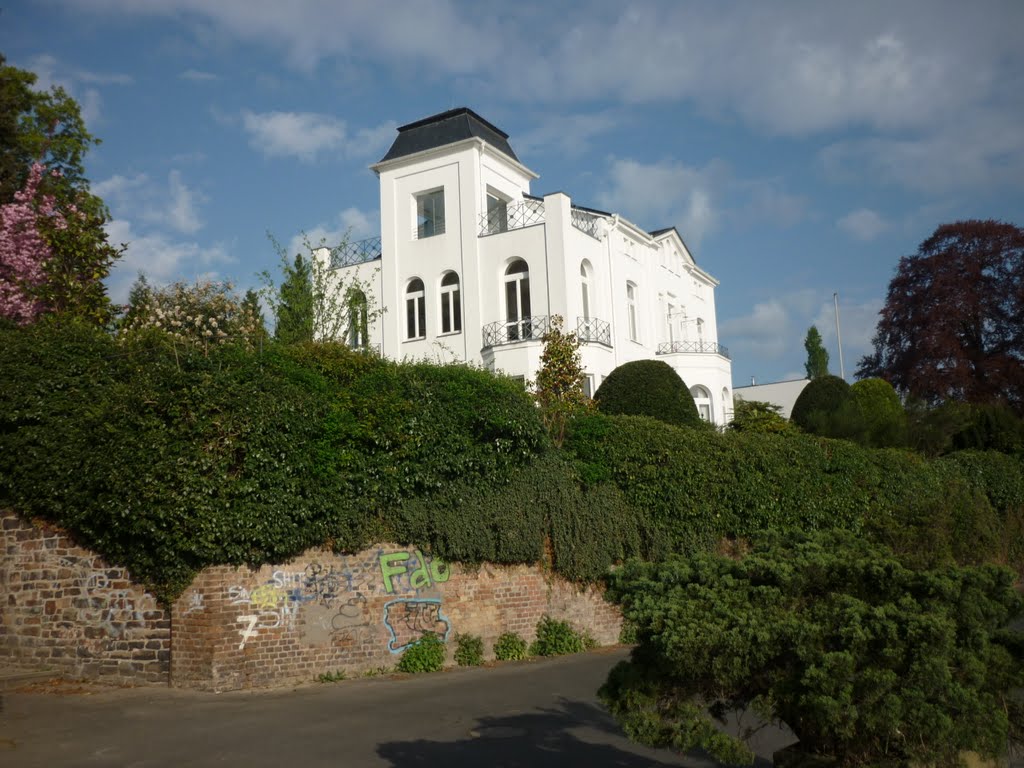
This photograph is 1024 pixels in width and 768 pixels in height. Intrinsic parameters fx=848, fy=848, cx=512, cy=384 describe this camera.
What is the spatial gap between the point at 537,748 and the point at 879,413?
21.6m

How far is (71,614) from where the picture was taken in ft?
40.7

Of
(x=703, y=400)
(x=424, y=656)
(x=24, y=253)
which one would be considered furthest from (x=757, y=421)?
(x=24, y=253)

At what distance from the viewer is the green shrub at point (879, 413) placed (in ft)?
83.5

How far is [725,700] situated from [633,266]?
2558cm

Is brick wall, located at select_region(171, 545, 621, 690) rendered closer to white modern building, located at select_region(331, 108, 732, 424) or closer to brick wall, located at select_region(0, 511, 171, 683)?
brick wall, located at select_region(0, 511, 171, 683)

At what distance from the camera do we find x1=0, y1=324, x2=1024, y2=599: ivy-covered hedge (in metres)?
11.6

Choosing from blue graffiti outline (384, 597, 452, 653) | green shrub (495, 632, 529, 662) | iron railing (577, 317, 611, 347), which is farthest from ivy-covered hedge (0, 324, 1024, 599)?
iron railing (577, 317, 611, 347)

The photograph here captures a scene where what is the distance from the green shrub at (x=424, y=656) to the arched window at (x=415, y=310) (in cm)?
1543

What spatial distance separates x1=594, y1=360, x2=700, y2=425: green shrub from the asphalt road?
334 inches

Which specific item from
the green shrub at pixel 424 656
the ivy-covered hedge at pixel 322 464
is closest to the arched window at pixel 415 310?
the ivy-covered hedge at pixel 322 464

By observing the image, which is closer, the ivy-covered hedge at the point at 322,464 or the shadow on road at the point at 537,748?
the shadow on road at the point at 537,748

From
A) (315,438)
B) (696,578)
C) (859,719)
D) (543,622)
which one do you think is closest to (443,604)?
(543,622)

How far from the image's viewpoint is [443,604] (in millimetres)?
13891

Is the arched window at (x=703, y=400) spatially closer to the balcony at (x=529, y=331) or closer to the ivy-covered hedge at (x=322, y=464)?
the balcony at (x=529, y=331)
